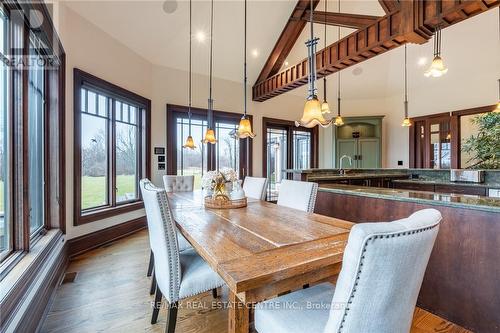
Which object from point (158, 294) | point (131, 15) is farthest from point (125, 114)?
point (158, 294)

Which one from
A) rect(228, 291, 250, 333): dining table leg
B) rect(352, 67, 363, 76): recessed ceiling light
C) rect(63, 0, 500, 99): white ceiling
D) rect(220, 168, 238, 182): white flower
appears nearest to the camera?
rect(228, 291, 250, 333): dining table leg

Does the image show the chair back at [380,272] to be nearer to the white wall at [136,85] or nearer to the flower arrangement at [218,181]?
Answer: the flower arrangement at [218,181]

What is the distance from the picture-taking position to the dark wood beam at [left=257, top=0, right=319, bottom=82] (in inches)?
183

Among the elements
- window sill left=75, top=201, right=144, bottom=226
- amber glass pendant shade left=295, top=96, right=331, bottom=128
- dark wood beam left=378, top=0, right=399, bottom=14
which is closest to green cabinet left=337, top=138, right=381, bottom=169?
dark wood beam left=378, top=0, right=399, bottom=14

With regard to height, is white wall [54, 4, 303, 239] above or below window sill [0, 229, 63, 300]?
above

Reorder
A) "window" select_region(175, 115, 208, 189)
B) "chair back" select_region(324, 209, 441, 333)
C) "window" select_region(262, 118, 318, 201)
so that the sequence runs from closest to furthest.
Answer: "chair back" select_region(324, 209, 441, 333) < "window" select_region(175, 115, 208, 189) < "window" select_region(262, 118, 318, 201)

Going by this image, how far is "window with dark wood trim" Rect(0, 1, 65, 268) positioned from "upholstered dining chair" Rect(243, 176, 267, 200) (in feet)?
7.09

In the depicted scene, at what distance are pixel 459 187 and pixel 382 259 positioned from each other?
3.89 m

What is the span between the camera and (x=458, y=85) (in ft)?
18.0

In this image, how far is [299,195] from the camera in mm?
2291

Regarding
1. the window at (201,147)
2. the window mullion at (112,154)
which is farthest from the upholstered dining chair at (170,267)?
the window at (201,147)

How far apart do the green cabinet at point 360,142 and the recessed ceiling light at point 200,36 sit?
4.21 meters

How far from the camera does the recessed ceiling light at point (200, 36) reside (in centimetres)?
430

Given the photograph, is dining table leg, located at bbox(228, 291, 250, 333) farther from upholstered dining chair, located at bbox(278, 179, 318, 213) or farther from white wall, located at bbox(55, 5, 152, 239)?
white wall, located at bbox(55, 5, 152, 239)
